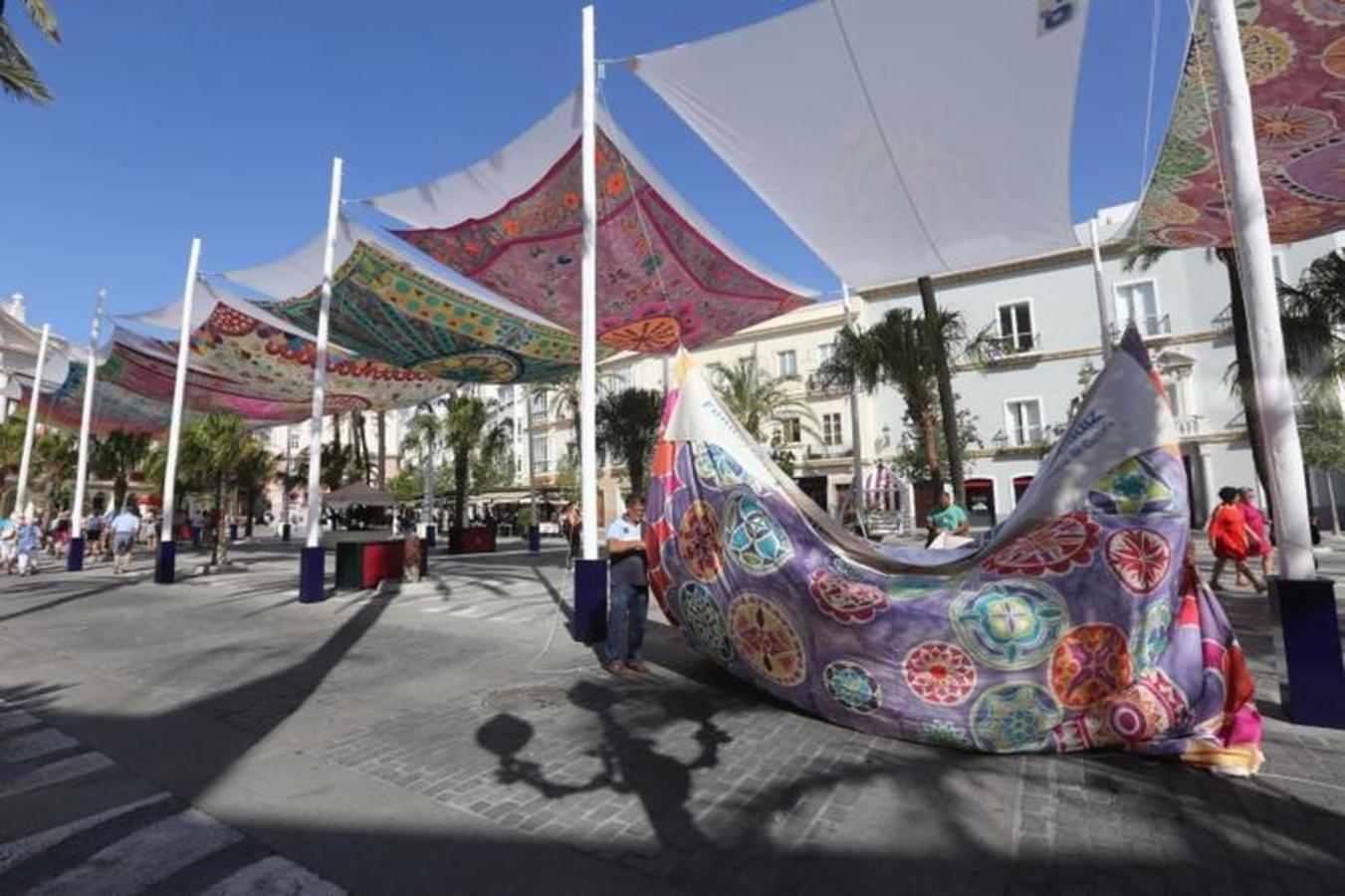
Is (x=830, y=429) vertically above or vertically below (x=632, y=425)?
above

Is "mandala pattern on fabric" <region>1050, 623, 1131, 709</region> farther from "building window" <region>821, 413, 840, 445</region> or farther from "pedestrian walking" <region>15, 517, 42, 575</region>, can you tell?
"building window" <region>821, 413, 840, 445</region>

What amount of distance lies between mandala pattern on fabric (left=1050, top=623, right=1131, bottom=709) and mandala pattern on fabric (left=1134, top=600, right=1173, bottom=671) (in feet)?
0.26

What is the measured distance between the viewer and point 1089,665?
4293 mm

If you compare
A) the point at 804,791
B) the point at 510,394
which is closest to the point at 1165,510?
the point at 804,791

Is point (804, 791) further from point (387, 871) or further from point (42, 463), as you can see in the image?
point (42, 463)

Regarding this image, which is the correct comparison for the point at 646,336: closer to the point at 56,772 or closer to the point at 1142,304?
the point at 56,772

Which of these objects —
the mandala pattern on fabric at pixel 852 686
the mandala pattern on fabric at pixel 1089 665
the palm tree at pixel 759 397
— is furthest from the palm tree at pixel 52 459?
the mandala pattern on fabric at pixel 1089 665

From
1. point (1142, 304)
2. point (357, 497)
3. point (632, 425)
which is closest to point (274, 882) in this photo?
point (632, 425)

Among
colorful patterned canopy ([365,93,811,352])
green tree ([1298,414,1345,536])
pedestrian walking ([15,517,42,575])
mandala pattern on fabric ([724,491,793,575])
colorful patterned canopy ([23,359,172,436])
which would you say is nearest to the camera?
mandala pattern on fabric ([724,491,793,575])

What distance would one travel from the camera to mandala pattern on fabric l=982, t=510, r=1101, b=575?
4.41 m

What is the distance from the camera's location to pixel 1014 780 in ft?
13.4

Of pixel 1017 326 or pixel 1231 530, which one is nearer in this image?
pixel 1231 530

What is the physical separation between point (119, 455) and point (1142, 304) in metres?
45.4

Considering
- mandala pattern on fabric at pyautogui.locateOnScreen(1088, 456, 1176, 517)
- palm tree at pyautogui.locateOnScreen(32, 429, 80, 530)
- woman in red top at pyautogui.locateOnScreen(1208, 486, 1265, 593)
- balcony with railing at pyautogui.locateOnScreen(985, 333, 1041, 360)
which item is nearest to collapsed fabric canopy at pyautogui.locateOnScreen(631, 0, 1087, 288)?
mandala pattern on fabric at pyautogui.locateOnScreen(1088, 456, 1176, 517)
